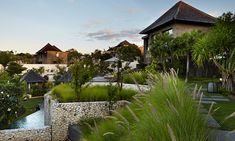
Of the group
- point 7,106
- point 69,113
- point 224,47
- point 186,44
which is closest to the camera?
point 69,113

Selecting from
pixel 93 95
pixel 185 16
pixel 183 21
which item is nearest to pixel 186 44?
pixel 183 21

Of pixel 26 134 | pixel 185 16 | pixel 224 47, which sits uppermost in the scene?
pixel 185 16

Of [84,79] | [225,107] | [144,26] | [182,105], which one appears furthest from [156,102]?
[144,26]

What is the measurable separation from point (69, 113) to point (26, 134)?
4.50 ft

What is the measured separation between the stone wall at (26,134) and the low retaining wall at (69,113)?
0.22 meters

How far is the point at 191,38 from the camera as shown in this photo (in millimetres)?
18719

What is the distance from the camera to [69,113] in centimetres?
921

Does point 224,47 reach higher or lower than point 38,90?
higher

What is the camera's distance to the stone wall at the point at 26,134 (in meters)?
8.59

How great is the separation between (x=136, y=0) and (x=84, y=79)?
25.3 feet

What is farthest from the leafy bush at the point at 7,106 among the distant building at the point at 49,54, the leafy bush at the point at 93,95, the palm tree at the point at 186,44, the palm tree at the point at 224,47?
the distant building at the point at 49,54

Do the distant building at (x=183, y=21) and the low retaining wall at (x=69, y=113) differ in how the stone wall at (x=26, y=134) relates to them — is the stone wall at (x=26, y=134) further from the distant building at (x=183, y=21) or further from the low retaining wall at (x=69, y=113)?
the distant building at (x=183, y=21)

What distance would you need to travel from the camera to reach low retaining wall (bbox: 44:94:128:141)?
9.11m

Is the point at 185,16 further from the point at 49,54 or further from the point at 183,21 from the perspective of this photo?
the point at 49,54
